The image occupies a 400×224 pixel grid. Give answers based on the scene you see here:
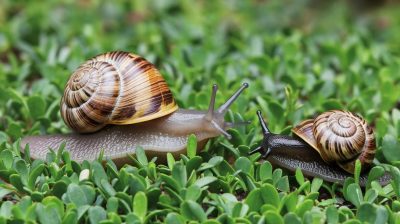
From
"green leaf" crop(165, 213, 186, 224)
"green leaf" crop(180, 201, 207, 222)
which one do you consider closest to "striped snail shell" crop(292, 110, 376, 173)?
"green leaf" crop(180, 201, 207, 222)

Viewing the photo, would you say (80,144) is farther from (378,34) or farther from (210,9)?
(378,34)

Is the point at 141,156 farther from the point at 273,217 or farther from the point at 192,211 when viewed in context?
the point at 273,217

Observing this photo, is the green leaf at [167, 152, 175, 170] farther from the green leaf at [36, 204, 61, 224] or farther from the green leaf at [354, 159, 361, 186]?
the green leaf at [354, 159, 361, 186]

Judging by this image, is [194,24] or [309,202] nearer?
[309,202]

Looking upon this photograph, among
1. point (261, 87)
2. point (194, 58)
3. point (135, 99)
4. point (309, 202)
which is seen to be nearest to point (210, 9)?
point (194, 58)

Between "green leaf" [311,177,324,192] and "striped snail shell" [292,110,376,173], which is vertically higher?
"striped snail shell" [292,110,376,173]

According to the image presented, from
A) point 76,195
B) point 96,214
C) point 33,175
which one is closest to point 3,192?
point 33,175

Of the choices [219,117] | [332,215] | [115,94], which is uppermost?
[115,94]
